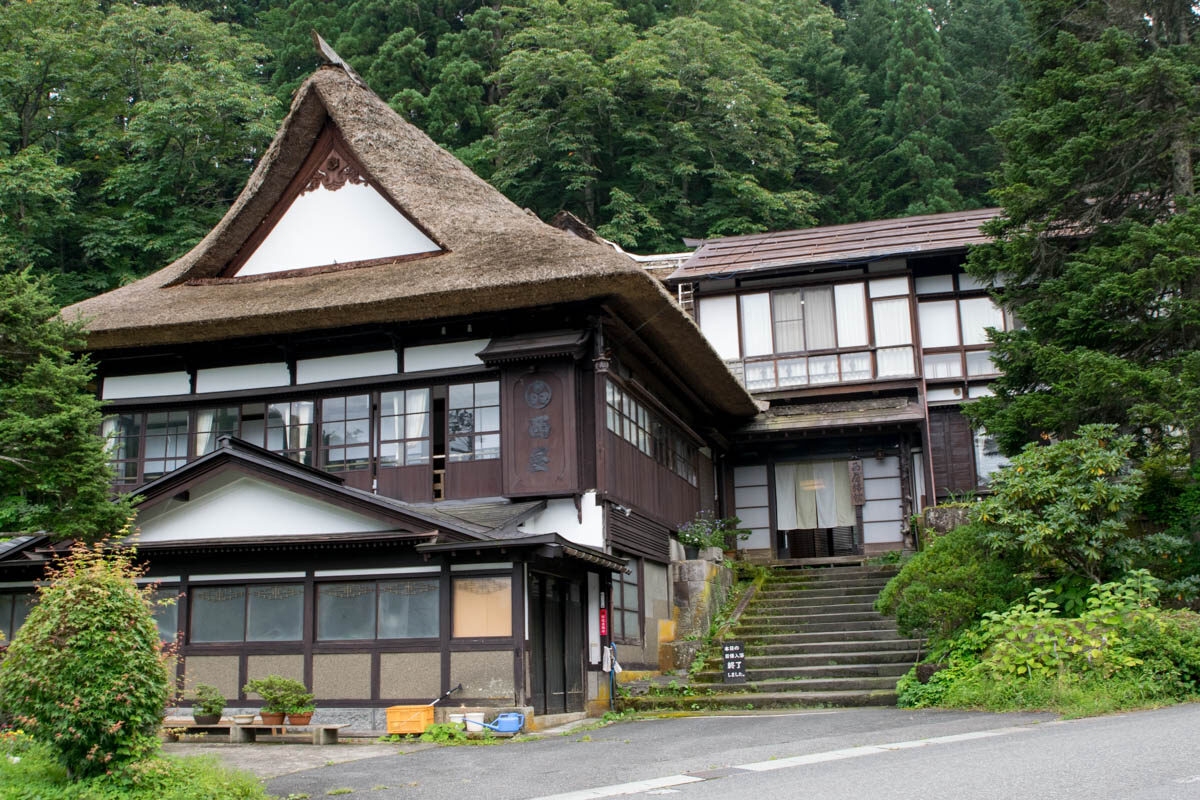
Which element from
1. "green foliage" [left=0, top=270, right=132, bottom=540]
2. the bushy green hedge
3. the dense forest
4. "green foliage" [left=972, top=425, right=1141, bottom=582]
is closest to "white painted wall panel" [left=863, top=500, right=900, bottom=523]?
"green foliage" [left=972, top=425, right=1141, bottom=582]

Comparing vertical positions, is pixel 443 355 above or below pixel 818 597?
above

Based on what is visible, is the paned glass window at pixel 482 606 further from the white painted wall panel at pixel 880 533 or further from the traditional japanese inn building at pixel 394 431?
the white painted wall panel at pixel 880 533

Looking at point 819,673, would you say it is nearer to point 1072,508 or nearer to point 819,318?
point 1072,508

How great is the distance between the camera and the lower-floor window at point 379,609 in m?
14.6

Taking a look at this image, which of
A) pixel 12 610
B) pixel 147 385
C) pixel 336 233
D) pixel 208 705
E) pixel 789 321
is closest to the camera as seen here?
pixel 208 705

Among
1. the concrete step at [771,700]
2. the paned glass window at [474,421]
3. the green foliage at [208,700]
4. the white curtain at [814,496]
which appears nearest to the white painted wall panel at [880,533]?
the white curtain at [814,496]

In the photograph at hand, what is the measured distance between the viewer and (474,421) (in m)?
16.6

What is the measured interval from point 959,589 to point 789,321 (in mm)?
11822

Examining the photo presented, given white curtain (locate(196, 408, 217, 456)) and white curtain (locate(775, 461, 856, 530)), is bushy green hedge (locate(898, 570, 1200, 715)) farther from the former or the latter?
white curtain (locate(196, 408, 217, 456))

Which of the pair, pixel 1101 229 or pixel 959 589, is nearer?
pixel 959 589

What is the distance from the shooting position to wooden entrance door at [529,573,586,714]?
48.5 ft

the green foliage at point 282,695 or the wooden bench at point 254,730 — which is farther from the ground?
the green foliage at point 282,695

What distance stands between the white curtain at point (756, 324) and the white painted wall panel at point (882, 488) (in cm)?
382

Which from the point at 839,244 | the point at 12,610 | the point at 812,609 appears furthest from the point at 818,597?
the point at 12,610
